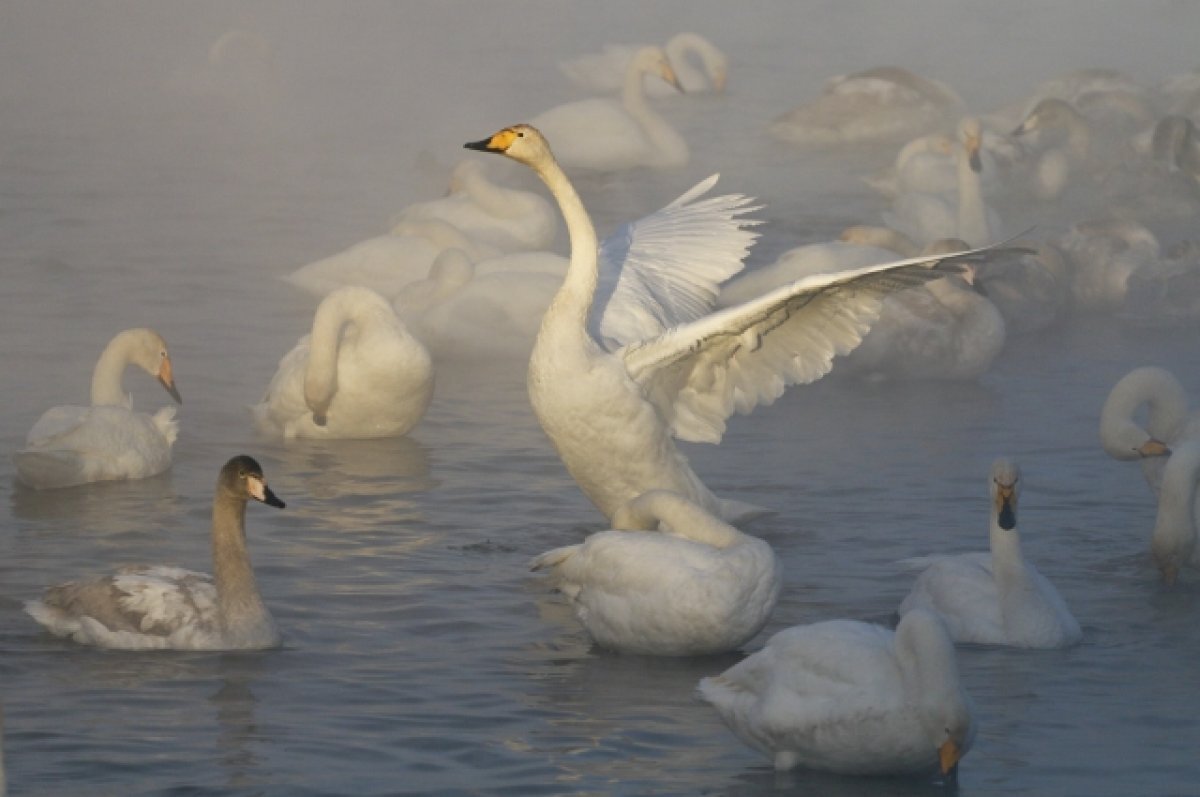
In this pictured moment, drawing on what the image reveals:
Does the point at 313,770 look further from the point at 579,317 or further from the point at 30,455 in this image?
the point at 30,455

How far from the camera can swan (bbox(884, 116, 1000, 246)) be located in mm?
17641

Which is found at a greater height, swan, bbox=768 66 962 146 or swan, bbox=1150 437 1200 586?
swan, bbox=768 66 962 146

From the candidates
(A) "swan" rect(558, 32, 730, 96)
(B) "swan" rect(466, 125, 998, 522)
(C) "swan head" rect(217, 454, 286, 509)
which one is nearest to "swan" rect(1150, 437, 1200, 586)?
(B) "swan" rect(466, 125, 998, 522)

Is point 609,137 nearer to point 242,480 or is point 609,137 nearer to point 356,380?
point 356,380

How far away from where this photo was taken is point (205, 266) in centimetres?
1739

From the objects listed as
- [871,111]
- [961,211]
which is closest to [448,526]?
[961,211]

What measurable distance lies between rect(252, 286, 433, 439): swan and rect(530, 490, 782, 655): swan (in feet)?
12.1

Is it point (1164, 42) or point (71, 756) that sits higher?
point (1164, 42)

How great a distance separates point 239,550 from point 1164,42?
29672 mm

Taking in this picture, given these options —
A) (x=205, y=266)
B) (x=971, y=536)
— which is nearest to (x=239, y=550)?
(x=971, y=536)

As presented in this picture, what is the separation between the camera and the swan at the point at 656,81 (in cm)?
2775

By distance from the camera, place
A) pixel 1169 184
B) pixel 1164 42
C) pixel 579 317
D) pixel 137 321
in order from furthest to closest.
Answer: pixel 1164 42 < pixel 1169 184 < pixel 137 321 < pixel 579 317

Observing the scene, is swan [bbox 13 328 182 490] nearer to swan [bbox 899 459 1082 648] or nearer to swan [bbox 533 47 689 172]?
swan [bbox 899 459 1082 648]

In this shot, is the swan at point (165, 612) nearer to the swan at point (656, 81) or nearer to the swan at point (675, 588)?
the swan at point (675, 588)
